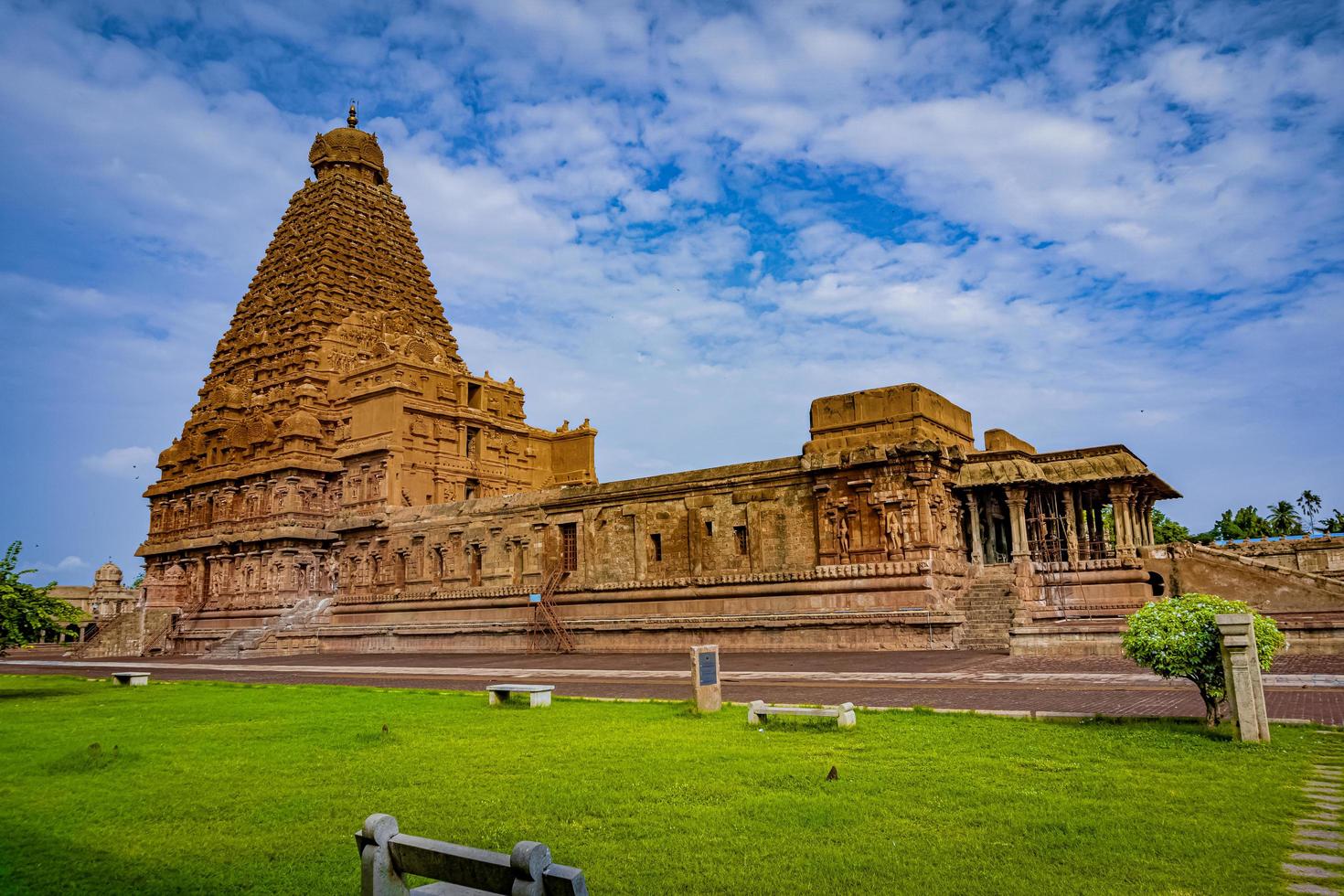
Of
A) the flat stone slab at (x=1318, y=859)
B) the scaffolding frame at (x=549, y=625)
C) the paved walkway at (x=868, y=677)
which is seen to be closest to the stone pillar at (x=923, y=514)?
the paved walkway at (x=868, y=677)

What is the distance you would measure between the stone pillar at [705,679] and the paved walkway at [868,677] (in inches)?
70.0

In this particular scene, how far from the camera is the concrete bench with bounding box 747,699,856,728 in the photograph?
11.0 metres

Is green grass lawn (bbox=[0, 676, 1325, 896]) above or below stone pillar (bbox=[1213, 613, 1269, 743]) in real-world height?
below

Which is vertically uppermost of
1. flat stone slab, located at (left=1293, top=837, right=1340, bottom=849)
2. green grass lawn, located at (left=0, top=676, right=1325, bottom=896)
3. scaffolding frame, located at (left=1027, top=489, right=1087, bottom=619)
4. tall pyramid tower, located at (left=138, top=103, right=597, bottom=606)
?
tall pyramid tower, located at (left=138, top=103, right=597, bottom=606)

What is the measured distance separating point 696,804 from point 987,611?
854 inches

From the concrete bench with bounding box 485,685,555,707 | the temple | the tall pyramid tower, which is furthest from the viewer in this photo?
the tall pyramid tower

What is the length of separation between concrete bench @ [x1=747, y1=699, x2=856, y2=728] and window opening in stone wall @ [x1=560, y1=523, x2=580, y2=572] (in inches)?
895

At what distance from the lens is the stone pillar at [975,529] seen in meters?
30.4

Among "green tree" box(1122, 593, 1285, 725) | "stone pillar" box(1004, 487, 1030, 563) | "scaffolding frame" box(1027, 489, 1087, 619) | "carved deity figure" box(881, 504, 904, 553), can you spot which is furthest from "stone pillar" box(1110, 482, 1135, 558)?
"green tree" box(1122, 593, 1285, 725)

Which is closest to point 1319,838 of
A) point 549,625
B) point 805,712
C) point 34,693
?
point 805,712

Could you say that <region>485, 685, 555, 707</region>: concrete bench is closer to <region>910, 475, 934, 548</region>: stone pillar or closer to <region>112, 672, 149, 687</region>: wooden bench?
<region>112, 672, 149, 687</region>: wooden bench

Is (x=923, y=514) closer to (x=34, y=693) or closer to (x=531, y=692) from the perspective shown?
(x=531, y=692)

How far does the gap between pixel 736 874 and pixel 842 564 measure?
2322cm

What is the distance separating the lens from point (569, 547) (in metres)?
34.5
